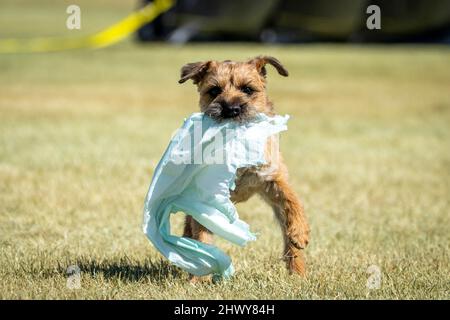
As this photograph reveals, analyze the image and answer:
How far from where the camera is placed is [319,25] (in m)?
26.5

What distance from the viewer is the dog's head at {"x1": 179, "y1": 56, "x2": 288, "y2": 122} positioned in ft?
17.3

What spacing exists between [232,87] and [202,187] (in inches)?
33.1

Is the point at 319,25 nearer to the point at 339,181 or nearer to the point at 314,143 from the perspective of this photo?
the point at 314,143

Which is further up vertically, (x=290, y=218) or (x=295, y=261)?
(x=290, y=218)

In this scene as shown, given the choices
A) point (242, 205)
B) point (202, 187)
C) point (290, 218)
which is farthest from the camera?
point (242, 205)

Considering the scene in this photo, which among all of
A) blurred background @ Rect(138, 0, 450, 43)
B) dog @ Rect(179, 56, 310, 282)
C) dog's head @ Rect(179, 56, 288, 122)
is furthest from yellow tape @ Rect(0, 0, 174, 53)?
dog @ Rect(179, 56, 310, 282)

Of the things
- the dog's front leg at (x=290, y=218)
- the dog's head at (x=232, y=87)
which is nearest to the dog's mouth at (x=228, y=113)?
the dog's head at (x=232, y=87)

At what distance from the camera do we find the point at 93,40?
28.2 metres

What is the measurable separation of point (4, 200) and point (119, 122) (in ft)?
18.8

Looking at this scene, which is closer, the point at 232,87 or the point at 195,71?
the point at 232,87

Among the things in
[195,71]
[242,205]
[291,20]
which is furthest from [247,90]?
[291,20]

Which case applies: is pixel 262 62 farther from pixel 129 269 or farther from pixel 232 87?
pixel 129 269

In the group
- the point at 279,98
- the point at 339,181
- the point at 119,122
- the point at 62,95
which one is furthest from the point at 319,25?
the point at 339,181
